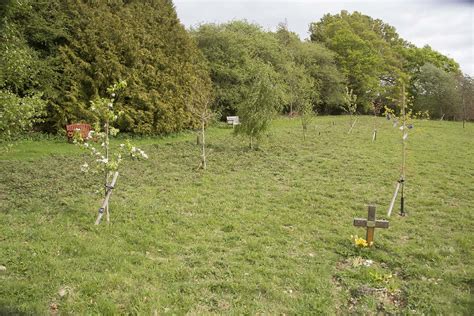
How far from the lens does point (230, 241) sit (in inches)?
330

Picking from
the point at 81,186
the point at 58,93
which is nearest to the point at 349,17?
the point at 58,93

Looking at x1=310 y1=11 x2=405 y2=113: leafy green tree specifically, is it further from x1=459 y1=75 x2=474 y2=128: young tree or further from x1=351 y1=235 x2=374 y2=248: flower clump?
x1=351 y1=235 x2=374 y2=248: flower clump

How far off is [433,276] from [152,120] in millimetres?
20163

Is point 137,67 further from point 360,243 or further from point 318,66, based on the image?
point 318,66

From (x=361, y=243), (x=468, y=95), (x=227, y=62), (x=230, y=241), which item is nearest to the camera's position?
(x=361, y=243)

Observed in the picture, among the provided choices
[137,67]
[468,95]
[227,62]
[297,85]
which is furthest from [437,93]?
[137,67]

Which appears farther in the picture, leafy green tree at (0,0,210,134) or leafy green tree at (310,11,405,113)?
leafy green tree at (310,11,405,113)

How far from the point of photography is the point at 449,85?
47500 mm

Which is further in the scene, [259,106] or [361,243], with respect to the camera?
[259,106]

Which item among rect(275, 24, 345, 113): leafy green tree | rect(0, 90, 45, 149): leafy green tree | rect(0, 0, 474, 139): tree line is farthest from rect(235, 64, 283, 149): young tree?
rect(275, 24, 345, 113): leafy green tree

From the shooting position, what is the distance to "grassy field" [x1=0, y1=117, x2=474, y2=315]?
5.98m

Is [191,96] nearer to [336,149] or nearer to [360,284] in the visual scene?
[336,149]

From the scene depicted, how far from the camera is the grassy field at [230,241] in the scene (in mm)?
5980

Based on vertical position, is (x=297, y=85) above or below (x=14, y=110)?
above
